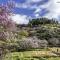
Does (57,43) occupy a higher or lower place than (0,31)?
lower

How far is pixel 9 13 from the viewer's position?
1391cm

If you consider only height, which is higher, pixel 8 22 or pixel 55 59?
pixel 8 22

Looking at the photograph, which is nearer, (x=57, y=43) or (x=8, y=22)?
(x=8, y=22)

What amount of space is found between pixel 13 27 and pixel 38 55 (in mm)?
26415

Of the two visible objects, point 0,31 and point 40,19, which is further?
point 40,19

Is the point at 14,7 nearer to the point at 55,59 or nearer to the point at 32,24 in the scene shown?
the point at 55,59

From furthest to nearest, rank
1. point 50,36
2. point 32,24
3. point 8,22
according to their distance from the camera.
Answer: point 32,24, point 50,36, point 8,22

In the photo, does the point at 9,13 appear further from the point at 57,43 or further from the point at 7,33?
the point at 57,43

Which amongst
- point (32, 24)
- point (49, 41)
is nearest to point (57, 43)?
point (49, 41)

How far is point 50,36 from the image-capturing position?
2608 inches

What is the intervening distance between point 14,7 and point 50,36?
52.7 metres

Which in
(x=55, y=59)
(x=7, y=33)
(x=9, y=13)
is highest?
(x=9, y=13)

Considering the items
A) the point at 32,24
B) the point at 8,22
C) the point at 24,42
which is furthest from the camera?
the point at 32,24

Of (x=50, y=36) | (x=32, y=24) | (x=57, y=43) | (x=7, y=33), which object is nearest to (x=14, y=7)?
(x=7, y=33)
